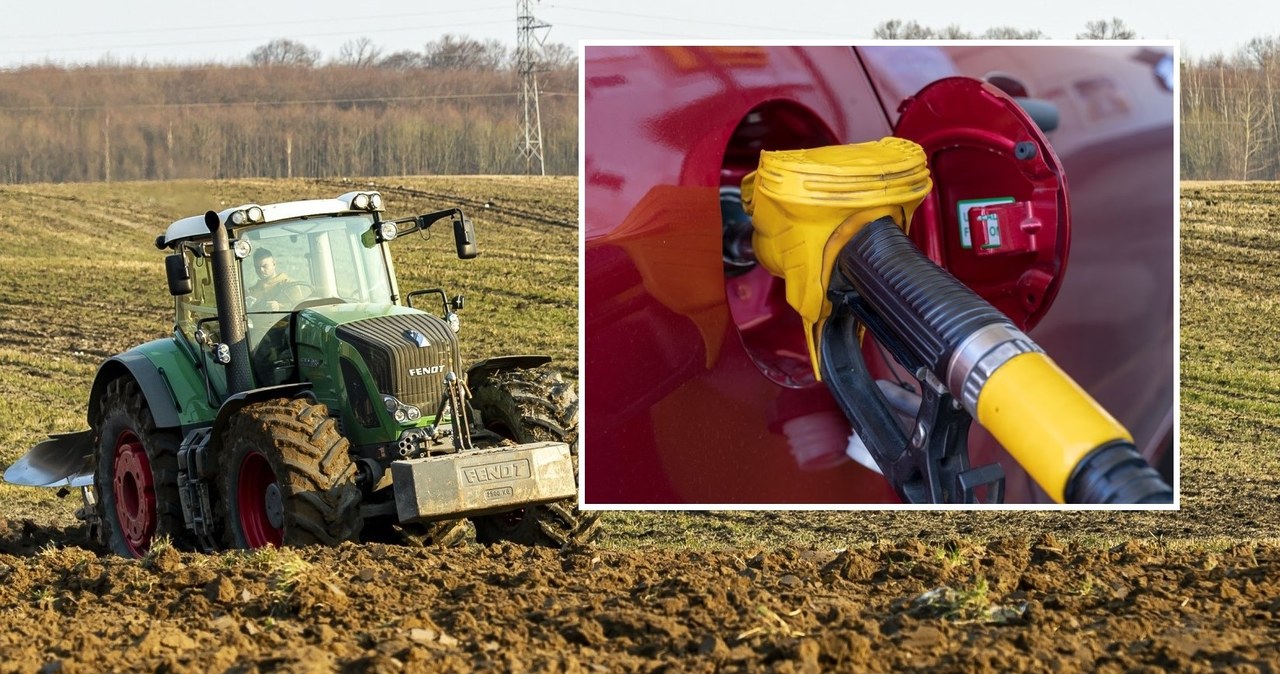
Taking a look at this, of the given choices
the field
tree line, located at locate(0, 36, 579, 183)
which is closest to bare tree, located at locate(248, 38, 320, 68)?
tree line, located at locate(0, 36, 579, 183)

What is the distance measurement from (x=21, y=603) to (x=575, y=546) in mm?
2394

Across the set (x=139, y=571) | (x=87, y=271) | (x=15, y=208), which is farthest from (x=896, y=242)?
(x=15, y=208)

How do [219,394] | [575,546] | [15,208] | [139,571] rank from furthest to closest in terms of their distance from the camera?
1. [15,208]
2. [219,394]
3. [575,546]
4. [139,571]

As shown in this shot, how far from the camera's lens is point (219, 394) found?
8.38 metres

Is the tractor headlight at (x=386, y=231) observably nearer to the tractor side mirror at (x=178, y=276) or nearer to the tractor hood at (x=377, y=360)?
the tractor hood at (x=377, y=360)

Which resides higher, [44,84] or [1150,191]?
[44,84]

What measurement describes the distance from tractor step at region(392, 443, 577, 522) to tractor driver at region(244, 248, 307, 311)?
1.56 meters

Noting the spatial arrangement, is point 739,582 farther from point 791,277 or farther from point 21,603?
point 21,603

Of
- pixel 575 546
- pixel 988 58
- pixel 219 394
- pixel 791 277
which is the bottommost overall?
pixel 575 546

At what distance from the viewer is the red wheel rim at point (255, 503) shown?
25.3ft

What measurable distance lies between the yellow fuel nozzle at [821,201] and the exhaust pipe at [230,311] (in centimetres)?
311

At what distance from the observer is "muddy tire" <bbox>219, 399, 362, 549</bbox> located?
720 centimetres

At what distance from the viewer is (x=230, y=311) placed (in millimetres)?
8039

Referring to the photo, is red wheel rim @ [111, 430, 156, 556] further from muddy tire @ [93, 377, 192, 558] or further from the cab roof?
the cab roof
